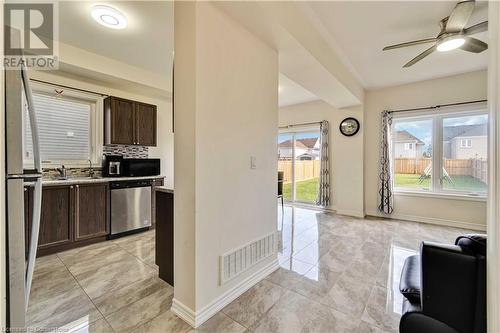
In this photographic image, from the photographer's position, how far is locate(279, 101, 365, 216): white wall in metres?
4.47

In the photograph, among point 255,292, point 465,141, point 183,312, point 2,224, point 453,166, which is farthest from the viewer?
point 453,166

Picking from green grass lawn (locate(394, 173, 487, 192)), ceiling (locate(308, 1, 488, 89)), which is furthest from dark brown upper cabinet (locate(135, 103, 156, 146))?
green grass lawn (locate(394, 173, 487, 192))

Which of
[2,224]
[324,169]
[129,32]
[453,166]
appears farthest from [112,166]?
[453,166]

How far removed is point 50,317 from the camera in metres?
1.58

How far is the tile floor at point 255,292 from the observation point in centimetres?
154

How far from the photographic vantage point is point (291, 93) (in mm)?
4668

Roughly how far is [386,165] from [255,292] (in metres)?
3.70

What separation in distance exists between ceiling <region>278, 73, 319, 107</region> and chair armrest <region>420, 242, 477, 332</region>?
3.40 metres

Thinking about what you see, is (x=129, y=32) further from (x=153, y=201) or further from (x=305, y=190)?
(x=305, y=190)

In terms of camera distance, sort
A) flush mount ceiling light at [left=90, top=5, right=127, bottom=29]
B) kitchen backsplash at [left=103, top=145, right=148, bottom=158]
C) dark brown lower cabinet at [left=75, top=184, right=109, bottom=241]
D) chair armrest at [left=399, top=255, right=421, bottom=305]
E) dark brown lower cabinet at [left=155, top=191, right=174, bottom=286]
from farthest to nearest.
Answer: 1. kitchen backsplash at [left=103, top=145, right=148, bottom=158]
2. dark brown lower cabinet at [left=75, top=184, right=109, bottom=241]
3. flush mount ceiling light at [left=90, top=5, right=127, bottom=29]
4. dark brown lower cabinet at [left=155, top=191, right=174, bottom=286]
5. chair armrest at [left=399, top=255, right=421, bottom=305]

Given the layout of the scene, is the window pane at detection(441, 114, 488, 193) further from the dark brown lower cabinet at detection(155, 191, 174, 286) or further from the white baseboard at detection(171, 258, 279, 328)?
the dark brown lower cabinet at detection(155, 191, 174, 286)

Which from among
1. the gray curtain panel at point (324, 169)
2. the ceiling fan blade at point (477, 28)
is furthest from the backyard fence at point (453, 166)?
the ceiling fan blade at point (477, 28)

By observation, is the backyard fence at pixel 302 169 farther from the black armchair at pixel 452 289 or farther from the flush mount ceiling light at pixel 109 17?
the flush mount ceiling light at pixel 109 17

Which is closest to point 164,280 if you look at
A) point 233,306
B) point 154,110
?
point 233,306
